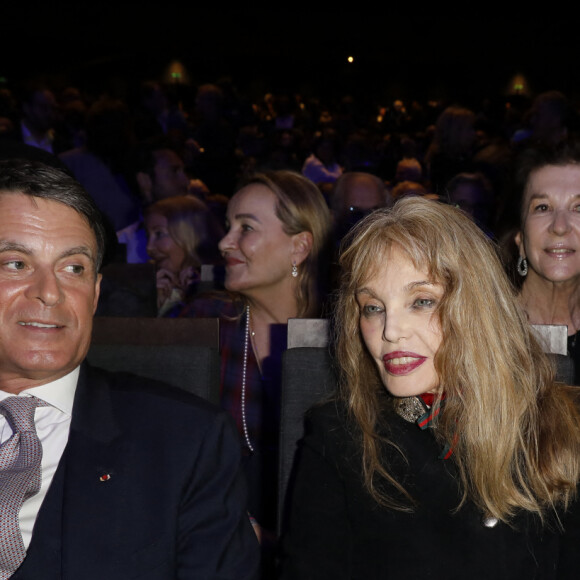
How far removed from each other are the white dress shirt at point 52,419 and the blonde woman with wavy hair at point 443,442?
1.78ft

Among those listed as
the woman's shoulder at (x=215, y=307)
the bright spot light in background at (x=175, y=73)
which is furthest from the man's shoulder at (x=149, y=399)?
the bright spot light in background at (x=175, y=73)

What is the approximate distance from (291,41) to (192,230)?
11.0 m

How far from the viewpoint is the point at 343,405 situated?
5.85 ft

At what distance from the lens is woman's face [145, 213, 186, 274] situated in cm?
394

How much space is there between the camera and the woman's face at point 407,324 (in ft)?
5.23

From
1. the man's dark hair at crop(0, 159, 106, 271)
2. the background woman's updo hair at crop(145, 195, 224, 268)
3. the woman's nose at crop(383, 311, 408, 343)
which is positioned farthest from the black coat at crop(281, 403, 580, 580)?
the background woman's updo hair at crop(145, 195, 224, 268)

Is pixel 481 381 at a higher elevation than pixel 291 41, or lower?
lower

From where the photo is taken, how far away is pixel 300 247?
2.81 meters

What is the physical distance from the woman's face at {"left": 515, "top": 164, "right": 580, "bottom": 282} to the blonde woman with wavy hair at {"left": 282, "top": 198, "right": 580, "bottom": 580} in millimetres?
772

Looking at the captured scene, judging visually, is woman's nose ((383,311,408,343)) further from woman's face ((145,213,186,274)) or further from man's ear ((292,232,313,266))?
woman's face ((145,213,186,274))

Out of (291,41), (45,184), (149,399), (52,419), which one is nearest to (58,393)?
(52,419)

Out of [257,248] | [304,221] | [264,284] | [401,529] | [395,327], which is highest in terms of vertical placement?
[304,221]

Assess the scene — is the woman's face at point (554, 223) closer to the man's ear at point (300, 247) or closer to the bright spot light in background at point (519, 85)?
the man's ear at point (300, 247)

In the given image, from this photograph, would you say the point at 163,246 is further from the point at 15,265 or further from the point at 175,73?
the point at 175,73
